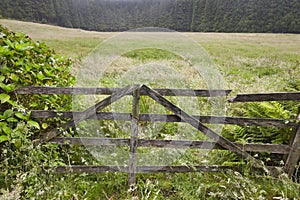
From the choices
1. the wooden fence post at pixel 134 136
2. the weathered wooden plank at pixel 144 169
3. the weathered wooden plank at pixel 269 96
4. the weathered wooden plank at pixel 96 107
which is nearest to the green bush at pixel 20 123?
the weathered wooden plank at pixel 96 107

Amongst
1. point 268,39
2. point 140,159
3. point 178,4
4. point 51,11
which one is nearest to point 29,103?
point 140,159

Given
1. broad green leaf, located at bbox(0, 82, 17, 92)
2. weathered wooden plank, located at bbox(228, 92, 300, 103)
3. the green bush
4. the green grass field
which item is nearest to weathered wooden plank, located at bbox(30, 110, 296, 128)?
the green bush

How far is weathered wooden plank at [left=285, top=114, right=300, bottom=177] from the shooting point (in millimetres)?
3342

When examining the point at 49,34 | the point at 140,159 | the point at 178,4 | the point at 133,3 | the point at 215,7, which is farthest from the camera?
the point at 215,7

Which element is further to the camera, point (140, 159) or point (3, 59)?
point (140, 159)

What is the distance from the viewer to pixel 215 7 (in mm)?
21500

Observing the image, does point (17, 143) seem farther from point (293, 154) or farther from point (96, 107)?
point (293, 154)

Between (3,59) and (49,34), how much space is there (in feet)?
44.9

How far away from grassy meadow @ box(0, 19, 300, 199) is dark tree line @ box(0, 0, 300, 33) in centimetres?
81

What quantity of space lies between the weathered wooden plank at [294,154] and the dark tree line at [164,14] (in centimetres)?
809

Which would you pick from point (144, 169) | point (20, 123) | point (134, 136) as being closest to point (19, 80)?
point (20, 123)

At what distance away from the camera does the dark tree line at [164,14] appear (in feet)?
42.0

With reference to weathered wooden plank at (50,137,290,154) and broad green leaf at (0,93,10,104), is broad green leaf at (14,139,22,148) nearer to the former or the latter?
weathered wooden plank at (50,137,290,154)

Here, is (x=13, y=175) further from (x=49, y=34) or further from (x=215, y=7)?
(x=215, y=7)
